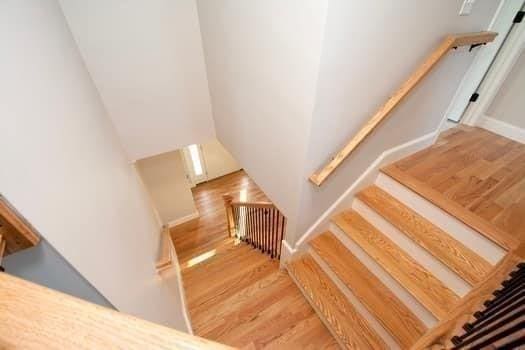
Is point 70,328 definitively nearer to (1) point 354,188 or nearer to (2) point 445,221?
(1) point 354,188

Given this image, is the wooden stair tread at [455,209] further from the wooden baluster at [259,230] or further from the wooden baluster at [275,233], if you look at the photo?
the wooden baluster at [259,230]

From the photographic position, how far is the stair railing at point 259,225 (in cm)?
254

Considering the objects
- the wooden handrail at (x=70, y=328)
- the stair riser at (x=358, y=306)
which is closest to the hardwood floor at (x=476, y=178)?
the stair riser at (x=358, y=306)

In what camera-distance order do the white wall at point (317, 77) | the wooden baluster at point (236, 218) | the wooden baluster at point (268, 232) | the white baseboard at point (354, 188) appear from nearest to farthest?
the white wall at point (317, 77) → the white baseboard at point (354, 188) → the wooden baluster at point (268, 232) → the wooden baluster at point (236, 218)

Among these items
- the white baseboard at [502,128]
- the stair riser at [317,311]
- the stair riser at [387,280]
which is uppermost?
the white baseboard at [502,128]

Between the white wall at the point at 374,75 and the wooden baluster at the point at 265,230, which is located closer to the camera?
the white wall at the point at 374,75

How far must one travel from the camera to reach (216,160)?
561 centimetres

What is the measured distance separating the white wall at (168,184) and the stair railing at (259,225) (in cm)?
106

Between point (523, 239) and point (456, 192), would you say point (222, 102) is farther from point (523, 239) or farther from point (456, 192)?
point (523, 239)

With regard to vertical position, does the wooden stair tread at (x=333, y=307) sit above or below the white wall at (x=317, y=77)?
below

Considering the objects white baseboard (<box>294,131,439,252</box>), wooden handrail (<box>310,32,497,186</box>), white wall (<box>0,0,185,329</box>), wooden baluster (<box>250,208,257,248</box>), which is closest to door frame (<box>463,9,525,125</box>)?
white baseboard (<box>294,131,439,252</box>)

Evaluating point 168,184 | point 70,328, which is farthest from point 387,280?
point 168,184

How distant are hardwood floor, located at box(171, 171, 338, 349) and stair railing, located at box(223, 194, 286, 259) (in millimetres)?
158

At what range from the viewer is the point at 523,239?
133 cm
